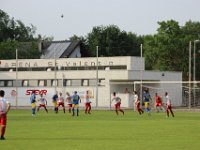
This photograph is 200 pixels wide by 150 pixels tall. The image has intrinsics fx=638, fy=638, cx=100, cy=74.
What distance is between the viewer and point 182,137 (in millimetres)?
23234

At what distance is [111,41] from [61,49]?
9.67 m

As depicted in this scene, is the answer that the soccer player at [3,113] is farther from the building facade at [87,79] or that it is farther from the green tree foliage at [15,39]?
the green tree foliage at [15,39]

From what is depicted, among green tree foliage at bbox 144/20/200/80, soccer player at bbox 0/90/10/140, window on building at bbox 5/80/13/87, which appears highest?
→ green tree foliage at bbox 144/20/200/80

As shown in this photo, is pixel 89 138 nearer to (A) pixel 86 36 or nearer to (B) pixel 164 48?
(B) pixel 164 48

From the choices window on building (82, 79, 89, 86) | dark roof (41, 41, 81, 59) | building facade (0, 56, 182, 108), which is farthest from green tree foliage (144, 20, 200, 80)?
window on building (82, 79, 89, 86)

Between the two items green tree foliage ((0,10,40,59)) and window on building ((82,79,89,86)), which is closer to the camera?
window on building ((82,79,89,86))

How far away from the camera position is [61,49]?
10638 cm

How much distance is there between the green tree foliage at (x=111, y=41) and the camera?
11092 cm

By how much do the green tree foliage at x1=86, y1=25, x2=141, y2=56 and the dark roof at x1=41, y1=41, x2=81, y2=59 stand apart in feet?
14.5

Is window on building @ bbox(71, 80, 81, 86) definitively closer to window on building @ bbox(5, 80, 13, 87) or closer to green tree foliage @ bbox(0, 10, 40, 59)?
window on building @ bbox(5, 80, 13, 87)

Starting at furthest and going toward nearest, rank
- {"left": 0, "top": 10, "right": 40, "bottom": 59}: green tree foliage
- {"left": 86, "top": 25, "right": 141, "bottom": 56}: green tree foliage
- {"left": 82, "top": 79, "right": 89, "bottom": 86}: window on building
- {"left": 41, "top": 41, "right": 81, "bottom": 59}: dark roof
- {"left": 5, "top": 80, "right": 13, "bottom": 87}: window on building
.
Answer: {"left": 86, "top": 25, "right": 141, "bottom": 56}: green tree foliage
{"left": 41, "top": 41, "right": 81, "bottom": 59}: dark roof
{"left": 0, "top": 10, "right": 40, "bottom": 59}: green tree foliage
{"left": 5, "top": 80, "right": 13, "bottom": 87}: window on building
{"left": 82, "top": 79, "right": 89, "bottom": 86}: window on building

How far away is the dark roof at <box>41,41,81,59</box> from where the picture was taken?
4149 inches

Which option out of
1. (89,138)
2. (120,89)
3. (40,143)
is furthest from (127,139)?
(120,89)

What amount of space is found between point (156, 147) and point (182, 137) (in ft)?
14.3
